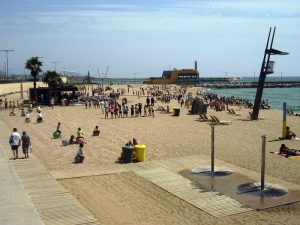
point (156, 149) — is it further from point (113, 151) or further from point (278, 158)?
point (278, 158)

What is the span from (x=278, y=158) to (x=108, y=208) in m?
8.03

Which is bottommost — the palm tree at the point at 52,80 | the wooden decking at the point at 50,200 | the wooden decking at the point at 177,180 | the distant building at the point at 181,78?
the wooden decking at the point at 177,180

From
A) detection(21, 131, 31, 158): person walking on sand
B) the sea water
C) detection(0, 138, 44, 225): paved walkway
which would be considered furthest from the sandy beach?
the sea water

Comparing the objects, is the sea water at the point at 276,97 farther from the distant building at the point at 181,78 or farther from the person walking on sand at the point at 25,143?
the person walking on sand at the point at 25,143

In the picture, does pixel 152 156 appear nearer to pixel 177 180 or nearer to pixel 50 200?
pixel 177 180

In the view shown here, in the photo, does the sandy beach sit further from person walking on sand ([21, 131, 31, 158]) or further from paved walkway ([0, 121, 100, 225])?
Result: person walking on sand ([21, 131, 31, 158])

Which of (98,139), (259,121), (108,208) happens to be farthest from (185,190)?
(259,121)

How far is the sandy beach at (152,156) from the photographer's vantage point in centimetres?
870

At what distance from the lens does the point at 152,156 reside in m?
15.2

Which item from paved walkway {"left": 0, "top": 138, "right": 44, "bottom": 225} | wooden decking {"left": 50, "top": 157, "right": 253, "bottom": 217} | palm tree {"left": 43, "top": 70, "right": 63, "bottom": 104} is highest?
palm tree {"left": 43, "top": 70, "right": 63, "bottom": 104}

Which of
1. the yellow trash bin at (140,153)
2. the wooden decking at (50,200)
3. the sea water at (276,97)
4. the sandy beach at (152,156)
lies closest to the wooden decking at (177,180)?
the sandy beach at (152,156)

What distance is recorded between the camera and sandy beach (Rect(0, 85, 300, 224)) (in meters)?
8.70

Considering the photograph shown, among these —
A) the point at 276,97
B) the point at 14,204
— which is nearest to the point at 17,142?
the point at 14,204

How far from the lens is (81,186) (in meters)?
10.8
